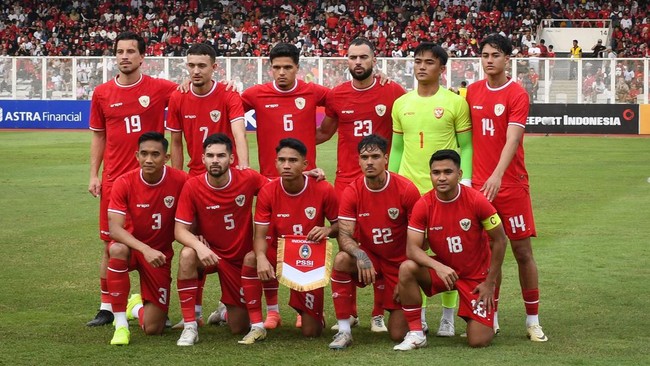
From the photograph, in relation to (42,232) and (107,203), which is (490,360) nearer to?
(107,203)

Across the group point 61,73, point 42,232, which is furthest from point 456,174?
point 61,73

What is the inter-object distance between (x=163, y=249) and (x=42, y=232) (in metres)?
5.91

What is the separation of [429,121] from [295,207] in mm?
1305

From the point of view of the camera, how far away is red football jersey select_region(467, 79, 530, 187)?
8609mm

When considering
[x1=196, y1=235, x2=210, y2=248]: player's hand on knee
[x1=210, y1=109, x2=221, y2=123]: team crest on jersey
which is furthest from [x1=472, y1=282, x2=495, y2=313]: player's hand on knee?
[x1=210, y1=109, x2=221, y2=123]: team crest on jersey

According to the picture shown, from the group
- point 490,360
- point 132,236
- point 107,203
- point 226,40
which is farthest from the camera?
point 226,40

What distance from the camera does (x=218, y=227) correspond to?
28.4 ft

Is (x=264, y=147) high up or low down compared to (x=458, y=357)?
up

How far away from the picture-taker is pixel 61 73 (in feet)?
125

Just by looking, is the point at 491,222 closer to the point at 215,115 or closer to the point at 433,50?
the point at 433,50

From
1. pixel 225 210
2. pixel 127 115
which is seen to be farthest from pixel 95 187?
pixel 225 210

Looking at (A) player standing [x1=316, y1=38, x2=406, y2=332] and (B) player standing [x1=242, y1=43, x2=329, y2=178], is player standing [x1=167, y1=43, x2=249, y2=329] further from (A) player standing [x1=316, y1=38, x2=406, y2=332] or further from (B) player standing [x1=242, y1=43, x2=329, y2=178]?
(A) player standing [x1=316, y1=38, x2=406, y2=332]

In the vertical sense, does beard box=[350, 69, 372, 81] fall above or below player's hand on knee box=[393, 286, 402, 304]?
above

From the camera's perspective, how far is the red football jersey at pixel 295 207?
8516 millimetres
